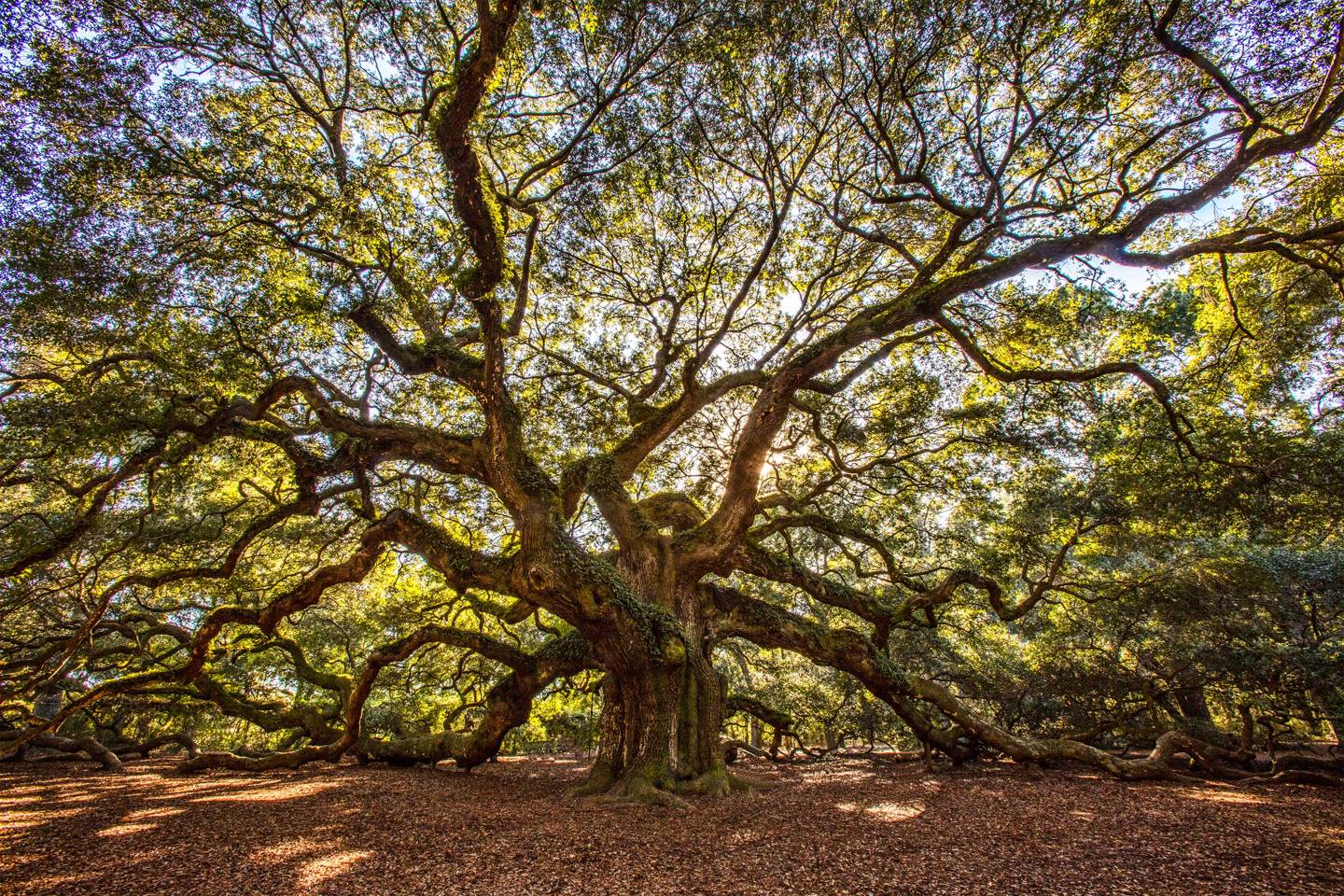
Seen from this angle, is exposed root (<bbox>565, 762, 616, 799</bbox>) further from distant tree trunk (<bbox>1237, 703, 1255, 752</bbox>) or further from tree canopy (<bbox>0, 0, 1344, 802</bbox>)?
distant tree trunk (<bbox>1237, 703, 1255, 752</bbox>)

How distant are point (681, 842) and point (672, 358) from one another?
23.1 feet

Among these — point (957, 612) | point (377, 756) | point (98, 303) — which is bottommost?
point (377, 756)

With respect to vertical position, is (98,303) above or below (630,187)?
below

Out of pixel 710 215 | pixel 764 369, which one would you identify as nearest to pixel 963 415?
pixel 764 369

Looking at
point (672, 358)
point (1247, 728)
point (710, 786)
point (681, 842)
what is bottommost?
point (710, 786)

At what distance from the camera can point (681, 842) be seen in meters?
4.24

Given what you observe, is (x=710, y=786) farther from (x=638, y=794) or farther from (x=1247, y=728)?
(x=1247, y=728)

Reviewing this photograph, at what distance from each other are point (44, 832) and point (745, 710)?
33.3 feet

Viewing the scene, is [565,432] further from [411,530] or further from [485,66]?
Result: [485,66]

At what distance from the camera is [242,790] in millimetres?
7027

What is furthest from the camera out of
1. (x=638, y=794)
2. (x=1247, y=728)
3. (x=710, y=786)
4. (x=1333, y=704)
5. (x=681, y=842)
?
(x=1333, y=704)

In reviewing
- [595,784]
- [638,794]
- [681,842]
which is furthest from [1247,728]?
[595,784]

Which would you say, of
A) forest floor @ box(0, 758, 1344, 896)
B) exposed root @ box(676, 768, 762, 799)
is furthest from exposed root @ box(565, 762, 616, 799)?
exposed root @ box(676, 768, 762, 799)

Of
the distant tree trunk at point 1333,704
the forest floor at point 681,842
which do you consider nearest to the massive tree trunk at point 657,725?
the forest floor at point 681,842
